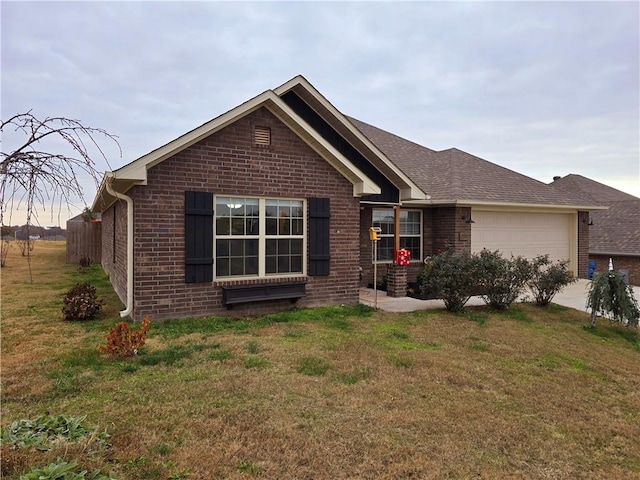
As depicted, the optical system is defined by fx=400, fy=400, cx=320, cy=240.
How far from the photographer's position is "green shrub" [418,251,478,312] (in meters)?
8.67

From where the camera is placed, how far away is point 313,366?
17.1ft

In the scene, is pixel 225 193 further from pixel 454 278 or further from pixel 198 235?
pixel 454 278

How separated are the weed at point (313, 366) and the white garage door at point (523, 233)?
8954 mm

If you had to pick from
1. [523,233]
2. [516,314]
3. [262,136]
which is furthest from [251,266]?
[523,233]

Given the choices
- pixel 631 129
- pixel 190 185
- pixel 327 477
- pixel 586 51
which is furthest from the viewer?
pixel 631 129

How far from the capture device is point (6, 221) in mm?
2012

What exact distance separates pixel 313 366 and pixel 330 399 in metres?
1.00

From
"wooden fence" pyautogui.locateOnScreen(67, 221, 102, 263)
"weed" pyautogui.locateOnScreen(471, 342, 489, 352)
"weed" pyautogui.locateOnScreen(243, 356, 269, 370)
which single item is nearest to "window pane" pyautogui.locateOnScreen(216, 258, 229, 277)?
"weed" pyautogui.locateOnScreen(243, 356, 269, 370)

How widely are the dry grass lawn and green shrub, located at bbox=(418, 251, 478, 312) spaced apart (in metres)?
1.35

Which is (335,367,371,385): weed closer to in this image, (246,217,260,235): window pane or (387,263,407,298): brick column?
(246,217,260,235): window pane

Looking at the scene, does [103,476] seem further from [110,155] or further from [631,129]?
[631,129]

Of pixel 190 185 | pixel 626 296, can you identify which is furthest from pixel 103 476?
pixel 626 296

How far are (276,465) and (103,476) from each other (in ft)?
3.83

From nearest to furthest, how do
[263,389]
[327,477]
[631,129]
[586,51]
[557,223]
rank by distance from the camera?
[327,477]
[263,389]
[586,51]
[557,223]
[631,129]
